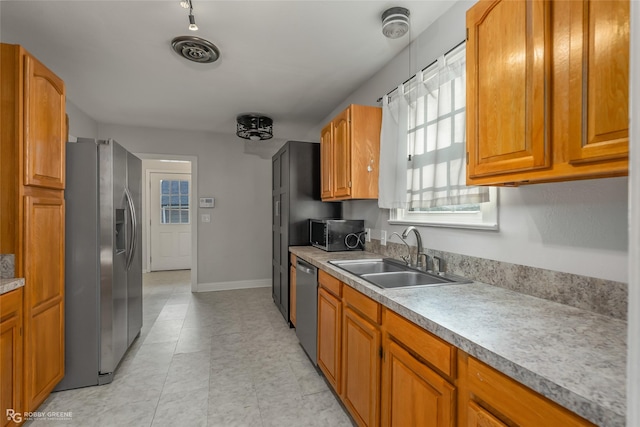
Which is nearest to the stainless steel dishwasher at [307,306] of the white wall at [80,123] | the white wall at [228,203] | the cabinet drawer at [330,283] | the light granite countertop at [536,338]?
the cabinet drawer at [330,283]

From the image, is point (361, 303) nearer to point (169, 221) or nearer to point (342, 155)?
point (342, 155)

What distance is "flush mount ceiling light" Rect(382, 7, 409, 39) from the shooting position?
6.48ft

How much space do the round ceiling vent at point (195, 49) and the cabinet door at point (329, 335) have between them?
2.03 m

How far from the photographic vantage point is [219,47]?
241 centimetres

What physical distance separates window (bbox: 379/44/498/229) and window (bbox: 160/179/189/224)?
5.29 metres

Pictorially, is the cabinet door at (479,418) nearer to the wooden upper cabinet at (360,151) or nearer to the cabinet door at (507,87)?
the cabinet door at (507,87)

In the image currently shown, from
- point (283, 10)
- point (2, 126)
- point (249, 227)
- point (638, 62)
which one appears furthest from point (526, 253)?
point (249, 227)

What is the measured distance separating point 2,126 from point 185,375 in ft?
6.55

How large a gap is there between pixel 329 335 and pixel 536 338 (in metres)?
1.37

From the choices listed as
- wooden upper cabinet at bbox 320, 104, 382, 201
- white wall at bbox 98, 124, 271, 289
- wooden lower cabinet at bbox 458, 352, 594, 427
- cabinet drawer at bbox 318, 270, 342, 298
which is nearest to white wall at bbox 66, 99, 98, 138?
white wall at bbox 98, 124, 271, 289

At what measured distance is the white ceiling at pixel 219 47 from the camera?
1972 mm

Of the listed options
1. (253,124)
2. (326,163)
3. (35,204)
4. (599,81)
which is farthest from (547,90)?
(253,124)

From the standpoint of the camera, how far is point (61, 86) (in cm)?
213

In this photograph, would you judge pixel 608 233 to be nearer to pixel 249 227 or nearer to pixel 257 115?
pixel 257 115
